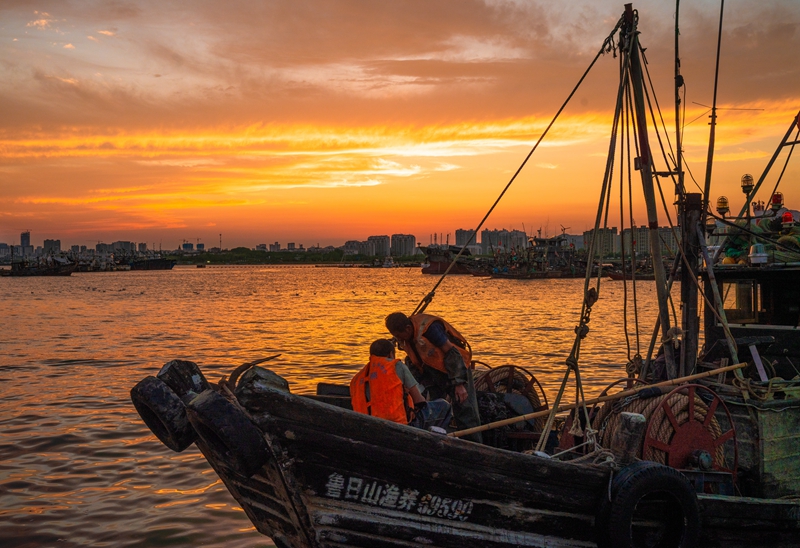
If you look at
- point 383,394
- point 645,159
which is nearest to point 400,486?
point 383,394

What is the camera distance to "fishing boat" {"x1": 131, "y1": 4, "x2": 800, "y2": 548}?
462 cm

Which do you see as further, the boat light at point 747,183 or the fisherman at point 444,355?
the boat light at point 747,183

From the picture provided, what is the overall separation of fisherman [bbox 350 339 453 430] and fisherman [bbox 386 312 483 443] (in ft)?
2.79

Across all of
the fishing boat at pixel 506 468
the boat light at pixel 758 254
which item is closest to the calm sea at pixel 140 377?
the fishing boat at pixel 506 468

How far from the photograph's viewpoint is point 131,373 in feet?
62.5

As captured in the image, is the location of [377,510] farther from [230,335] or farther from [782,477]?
[230,335]

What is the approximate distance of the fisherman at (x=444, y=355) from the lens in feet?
23.0

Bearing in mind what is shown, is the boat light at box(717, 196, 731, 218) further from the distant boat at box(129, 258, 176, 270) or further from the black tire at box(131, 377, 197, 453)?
the distant boat at box(129, 258, 176, 270)

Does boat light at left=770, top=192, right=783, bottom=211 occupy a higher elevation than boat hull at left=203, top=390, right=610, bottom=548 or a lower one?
higher

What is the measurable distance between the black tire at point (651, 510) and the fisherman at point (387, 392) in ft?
5.93

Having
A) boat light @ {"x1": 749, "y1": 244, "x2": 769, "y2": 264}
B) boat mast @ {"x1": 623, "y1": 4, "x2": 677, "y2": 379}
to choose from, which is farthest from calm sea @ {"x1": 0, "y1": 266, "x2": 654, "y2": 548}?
boat light @ {"x1": 749, "y1": 244, "x2": 769, "y2": 264}

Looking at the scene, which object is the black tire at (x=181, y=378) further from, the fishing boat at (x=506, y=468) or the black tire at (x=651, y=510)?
the black tire at (x=651, y=510)

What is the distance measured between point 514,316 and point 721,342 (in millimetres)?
31557

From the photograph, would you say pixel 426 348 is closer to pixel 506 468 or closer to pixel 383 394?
pixel 383 394
